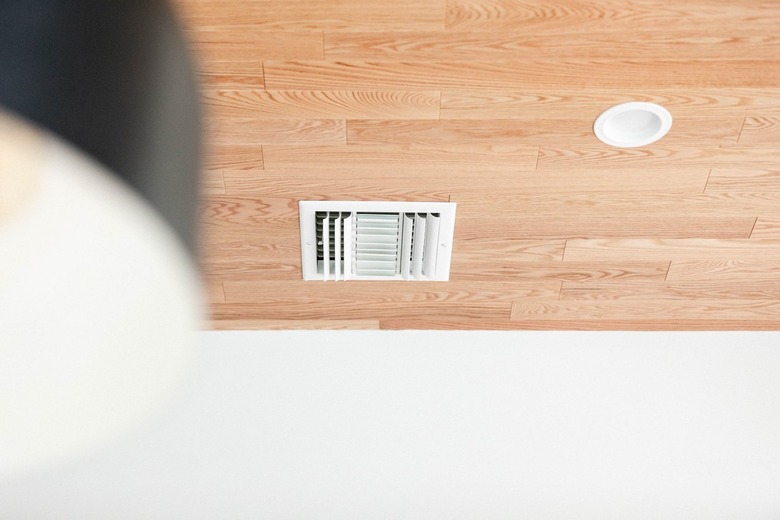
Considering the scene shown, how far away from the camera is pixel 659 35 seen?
1.59 meters

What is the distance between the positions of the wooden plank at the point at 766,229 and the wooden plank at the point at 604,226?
0.06 feet

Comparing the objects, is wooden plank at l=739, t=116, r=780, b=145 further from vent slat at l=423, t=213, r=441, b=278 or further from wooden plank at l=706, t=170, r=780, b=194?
vent slat at l=423, t=213, r=441, b=278

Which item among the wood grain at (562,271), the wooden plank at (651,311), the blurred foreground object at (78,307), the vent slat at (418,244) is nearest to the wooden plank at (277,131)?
the vent slat at (418,244)

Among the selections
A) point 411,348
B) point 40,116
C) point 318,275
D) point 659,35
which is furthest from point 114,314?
point 411,348

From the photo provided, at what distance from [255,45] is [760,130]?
1158 millimetres

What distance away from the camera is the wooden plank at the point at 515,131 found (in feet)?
5.78

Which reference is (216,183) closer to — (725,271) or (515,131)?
A: (515,131)

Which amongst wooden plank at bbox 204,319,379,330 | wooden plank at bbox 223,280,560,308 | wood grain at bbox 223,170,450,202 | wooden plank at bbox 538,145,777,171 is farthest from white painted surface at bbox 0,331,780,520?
wooden plank at bbox 538,145,777,171

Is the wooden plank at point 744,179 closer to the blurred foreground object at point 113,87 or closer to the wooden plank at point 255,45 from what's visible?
the wooden plank at point 255,45

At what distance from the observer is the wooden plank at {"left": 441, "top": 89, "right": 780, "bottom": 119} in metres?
1.69

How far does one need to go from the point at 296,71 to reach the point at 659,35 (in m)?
0.76

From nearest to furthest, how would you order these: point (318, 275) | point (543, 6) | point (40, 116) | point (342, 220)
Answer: point (40, 116)
point (543, 6)
point (342, 220)
point (318, 275)

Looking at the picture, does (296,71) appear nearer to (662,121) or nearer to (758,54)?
(662,121)

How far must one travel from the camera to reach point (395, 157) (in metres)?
1.84
